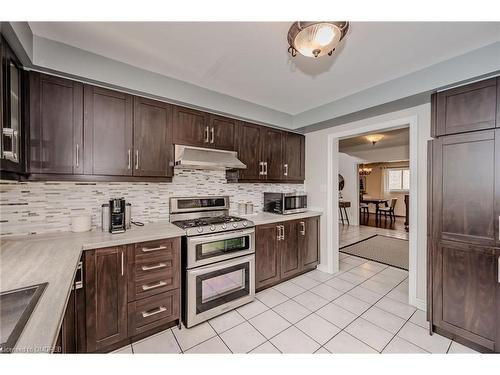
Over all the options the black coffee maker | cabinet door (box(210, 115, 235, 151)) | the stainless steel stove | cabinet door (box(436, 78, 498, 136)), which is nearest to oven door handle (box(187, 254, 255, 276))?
the stainless steel stove

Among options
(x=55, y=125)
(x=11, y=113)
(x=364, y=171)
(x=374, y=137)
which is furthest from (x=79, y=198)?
(x=364, y=171)

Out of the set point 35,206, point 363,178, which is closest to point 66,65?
point 35,206

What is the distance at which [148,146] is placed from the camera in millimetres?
2174

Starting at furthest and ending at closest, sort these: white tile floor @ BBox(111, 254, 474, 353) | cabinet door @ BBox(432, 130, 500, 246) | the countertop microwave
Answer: the countertop microwave
white tile floor @ BBox(111, 254, 474, 353)
cabinet door @ BBox(432, 130, 500, 246)

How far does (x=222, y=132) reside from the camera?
266 centimetres

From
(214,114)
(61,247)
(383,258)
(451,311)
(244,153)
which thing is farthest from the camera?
(383,258)

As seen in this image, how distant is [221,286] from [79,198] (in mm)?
1661

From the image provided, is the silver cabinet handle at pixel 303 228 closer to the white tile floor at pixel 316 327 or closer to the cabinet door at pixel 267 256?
the cabinet door at pixel 267 256

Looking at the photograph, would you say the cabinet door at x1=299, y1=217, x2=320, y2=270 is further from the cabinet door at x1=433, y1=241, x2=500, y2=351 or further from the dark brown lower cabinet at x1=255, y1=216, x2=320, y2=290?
the cabinet door at x1=433, y1=241, x2=500, y2=351

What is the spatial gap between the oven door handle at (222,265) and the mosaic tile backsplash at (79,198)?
812 millimetres

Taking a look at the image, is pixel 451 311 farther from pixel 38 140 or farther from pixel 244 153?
pixel 38 140

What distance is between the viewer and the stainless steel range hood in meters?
2.22

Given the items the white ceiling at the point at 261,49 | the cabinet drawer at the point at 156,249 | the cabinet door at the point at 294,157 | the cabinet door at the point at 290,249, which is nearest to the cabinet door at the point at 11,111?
the white ceiling at the point at 261,49

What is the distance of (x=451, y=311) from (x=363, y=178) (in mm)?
8607
